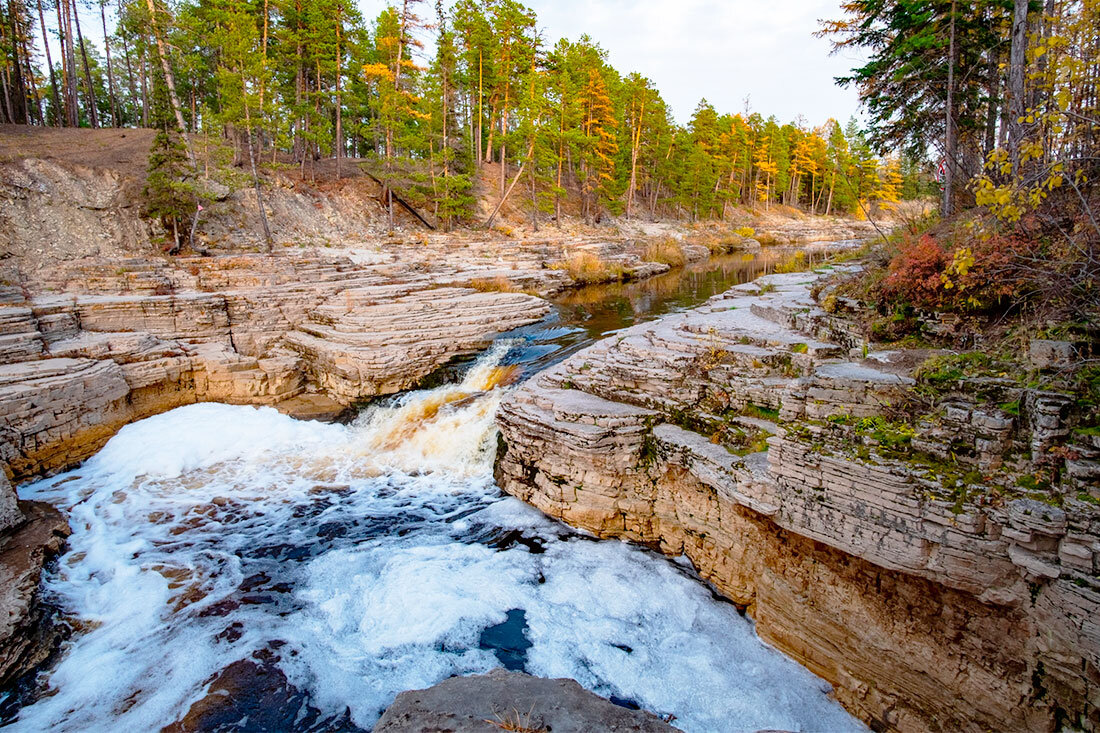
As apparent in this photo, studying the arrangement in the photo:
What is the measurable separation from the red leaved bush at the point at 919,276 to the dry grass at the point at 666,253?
21.9 metres

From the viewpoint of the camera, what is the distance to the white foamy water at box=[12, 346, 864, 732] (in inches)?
224

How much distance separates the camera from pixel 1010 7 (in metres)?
11.4

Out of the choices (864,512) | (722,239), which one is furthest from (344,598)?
(722,239)

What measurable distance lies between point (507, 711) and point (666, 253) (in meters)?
30.2

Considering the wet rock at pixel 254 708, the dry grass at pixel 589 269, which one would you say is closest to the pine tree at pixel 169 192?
the dry grass at pixel 589 269

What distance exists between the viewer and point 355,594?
7309 mm

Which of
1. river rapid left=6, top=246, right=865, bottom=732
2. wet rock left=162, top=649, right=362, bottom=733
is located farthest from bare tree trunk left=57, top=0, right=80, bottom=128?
wet rock left=162, top=649, right=362, bottom=733

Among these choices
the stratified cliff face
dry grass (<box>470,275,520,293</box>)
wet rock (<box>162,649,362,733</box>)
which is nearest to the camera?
the stratified cliff face

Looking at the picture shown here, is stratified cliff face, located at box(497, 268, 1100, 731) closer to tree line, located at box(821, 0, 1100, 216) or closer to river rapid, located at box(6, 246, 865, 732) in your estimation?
river rapid, located at box(6, 246, 865, 732)

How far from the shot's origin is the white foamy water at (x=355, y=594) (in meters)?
5.69

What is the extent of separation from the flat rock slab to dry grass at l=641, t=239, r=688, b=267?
28465mm

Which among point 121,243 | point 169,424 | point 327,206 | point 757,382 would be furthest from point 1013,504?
point 327,206

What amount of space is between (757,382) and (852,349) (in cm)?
168

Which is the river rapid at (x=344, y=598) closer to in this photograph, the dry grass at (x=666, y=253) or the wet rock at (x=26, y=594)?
the wet rock at (x=26, y=594)
